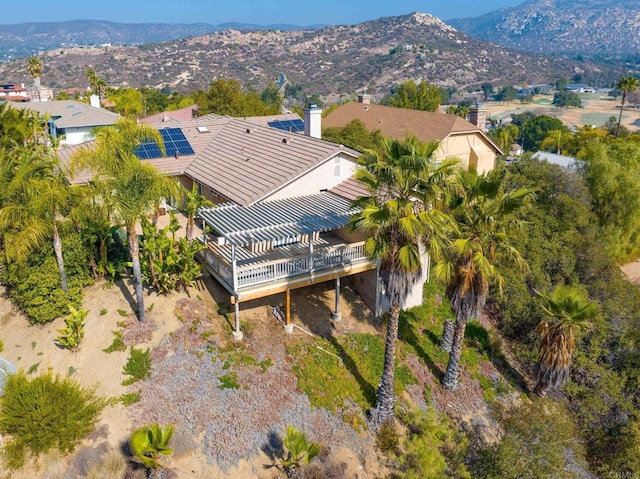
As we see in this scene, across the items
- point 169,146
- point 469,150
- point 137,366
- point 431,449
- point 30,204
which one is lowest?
point 431,449

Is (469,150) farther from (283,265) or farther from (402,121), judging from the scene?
(283,265)

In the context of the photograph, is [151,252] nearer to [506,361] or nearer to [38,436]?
[38,436]

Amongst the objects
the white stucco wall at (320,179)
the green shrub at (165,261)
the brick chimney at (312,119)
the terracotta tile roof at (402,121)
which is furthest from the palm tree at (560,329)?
the terracotta tile roof at (402,121)

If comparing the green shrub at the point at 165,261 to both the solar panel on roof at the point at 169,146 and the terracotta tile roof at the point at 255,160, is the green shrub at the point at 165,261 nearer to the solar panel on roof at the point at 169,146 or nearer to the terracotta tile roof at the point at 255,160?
the terracotta tile roof at the point at 255,160

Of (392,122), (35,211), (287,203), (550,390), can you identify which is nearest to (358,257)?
(287,203)

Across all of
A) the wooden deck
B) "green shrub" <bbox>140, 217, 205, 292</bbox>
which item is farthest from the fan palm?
"green shrub" <bbox>140, 217, 205, 292</bbox>

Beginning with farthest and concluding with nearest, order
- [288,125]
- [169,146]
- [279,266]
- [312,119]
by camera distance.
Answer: [288,125], [312,119], [169,146], [279,266]

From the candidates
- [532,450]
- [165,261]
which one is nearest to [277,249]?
[165,261]
